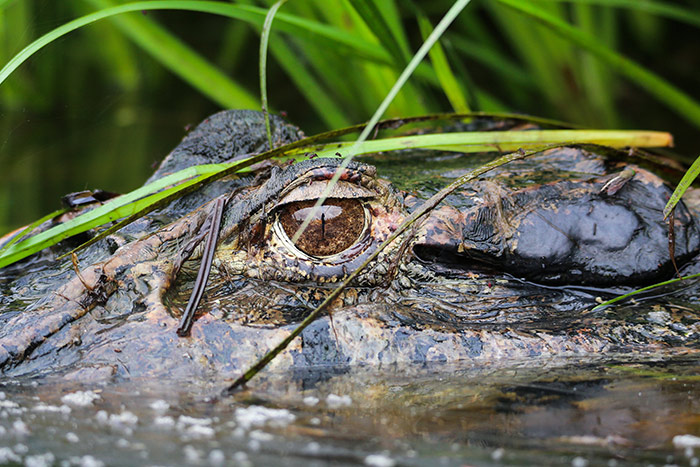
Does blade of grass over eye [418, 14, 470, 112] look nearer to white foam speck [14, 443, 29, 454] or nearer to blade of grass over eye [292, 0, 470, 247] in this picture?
blade of grass over eye [292, 0, 470, 247]

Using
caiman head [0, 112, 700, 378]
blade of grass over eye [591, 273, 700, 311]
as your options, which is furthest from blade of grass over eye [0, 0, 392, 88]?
blade of grass over eye [591, 273, 700, 311]

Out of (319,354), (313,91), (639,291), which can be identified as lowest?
(319,354)

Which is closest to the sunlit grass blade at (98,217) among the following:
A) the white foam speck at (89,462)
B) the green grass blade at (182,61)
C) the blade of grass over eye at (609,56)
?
the white foam speck at (89,462)

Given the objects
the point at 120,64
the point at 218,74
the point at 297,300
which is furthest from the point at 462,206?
the point at 120,64

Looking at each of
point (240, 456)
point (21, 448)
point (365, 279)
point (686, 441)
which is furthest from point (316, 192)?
point (686, 441)

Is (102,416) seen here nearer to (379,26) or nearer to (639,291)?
(639,291)
